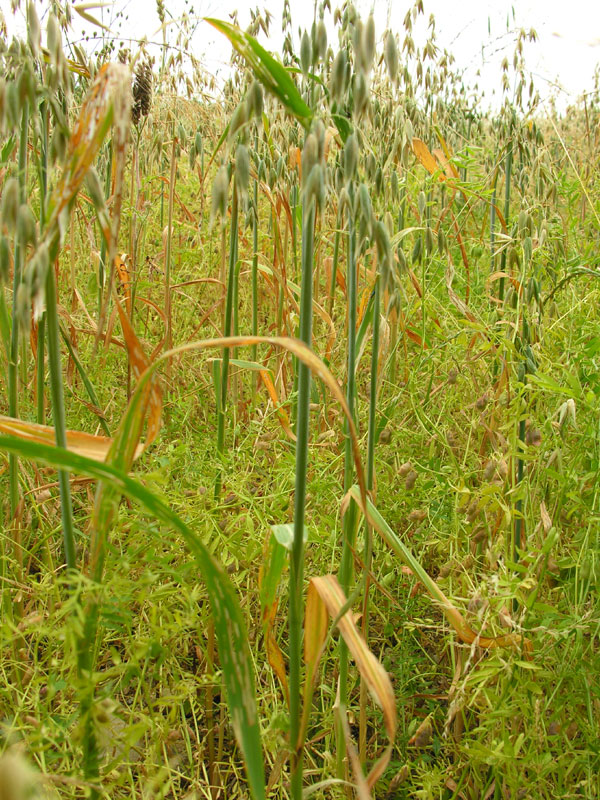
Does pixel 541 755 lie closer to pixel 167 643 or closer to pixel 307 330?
pixel 167 643

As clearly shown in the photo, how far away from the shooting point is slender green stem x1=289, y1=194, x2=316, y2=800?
2.86 ft

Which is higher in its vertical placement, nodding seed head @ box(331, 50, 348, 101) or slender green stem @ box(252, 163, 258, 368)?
nodding seed head @ box(331, 50, 348, 101)

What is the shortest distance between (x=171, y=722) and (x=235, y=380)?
1074 mm

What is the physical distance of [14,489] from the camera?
4.23 ft

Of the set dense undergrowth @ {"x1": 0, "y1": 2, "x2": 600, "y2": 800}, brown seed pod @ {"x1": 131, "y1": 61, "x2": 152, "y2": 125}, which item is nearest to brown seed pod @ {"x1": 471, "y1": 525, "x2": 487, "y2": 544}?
dense undergrowth @ {"x1": 0, "y1": 2, "x2": 600, "y2": 800}

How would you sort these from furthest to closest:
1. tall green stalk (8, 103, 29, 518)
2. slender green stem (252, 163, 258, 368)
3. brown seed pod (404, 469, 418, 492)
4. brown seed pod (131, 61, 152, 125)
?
brown seed pod (131, 61, 152, 125)
slender green stem (252, 163, 258, 368)
brown seed pod (404, 469, 418, 492)
tall green stalk (8, 103, 29, 518)

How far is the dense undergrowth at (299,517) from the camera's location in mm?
873

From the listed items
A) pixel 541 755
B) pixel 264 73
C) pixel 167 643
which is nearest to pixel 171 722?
pixel 167 643

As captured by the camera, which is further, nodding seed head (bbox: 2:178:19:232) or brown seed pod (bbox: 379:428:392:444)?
brown seed pod (bbox: 379:428:392:444)

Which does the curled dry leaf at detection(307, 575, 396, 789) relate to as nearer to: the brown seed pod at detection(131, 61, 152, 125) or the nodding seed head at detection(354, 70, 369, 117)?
the nodding seed head at detection(354, 70, 369, 117)

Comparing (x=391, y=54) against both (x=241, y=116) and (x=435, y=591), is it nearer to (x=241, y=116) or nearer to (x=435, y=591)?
(x=241, y=116)

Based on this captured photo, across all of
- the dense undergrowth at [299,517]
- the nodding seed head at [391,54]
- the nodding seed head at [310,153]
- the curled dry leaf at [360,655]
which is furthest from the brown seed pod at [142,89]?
the curled dry leaf at [360,655]

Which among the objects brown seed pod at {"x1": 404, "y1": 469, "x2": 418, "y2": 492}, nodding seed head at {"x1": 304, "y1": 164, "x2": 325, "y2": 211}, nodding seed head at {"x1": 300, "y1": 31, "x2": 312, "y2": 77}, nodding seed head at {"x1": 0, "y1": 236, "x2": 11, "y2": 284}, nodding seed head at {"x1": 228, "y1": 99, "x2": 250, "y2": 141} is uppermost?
nodding seed head at {"x1": 300, "y1": 31, "x2": 312, "y2": 77}

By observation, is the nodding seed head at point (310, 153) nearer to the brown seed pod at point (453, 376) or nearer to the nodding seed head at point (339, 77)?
the nodding seed head at point (339, 77)
